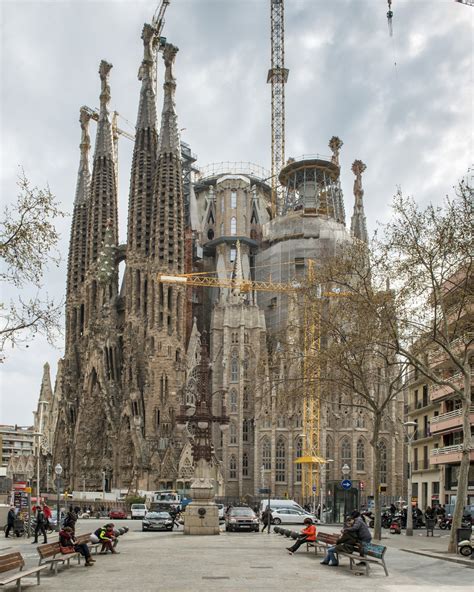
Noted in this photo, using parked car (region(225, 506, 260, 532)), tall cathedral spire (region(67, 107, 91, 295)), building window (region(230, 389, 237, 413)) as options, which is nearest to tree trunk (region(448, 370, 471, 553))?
parked car (region(225, 506, 260, 532))

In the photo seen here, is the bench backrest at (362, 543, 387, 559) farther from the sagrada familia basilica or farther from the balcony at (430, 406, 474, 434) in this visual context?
the sagrada familia basilica

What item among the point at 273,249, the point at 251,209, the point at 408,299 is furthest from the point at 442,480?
the point at 251,209

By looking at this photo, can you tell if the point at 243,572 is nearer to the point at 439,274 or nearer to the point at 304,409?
the point at 439,274

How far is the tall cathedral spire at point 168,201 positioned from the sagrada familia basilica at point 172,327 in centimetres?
16

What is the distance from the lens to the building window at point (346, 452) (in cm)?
9444

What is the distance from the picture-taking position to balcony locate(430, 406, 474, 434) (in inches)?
2047

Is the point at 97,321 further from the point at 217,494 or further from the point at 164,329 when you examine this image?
the point at 217,494

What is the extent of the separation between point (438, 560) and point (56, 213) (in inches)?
580

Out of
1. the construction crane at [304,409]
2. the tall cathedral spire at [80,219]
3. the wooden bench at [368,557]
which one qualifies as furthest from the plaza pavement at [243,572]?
the tall cathedral spire at [80,219]

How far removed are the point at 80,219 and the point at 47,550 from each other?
93.3 metres

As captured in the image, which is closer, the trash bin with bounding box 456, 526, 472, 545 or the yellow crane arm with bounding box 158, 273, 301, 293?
the trash bin with bounding box 456, 526, 472, 545

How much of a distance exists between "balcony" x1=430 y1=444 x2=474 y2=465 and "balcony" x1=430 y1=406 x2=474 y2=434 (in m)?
1.14

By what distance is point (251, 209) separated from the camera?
115m

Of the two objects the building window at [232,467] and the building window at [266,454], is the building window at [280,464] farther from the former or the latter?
the building window at [232,467]
